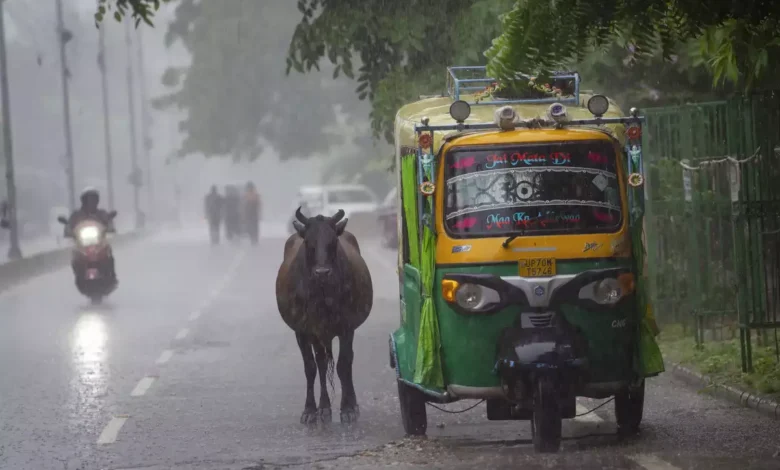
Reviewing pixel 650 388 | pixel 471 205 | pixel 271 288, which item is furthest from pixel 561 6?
pixel 271 288

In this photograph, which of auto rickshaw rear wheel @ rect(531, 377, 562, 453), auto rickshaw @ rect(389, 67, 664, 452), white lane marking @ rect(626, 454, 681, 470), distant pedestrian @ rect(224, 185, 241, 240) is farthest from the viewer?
distant pedestrian @ rect(224, 185, 241, 240)

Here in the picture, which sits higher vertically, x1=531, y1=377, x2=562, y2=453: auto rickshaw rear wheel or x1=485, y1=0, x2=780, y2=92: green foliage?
x1=485, y1=0, x2=780, y2=92: green foliage

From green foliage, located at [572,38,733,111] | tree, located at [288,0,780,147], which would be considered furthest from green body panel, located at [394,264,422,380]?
green foliage, located at [572,38,733,111]

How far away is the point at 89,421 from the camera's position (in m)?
11.8

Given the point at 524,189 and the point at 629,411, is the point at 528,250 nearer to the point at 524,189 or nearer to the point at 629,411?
the point at 524,189

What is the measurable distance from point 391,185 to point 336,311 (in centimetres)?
4904

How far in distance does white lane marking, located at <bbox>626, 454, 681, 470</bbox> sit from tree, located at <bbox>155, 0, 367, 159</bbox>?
47626 millimetres

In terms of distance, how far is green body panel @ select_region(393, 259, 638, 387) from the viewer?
919 cm

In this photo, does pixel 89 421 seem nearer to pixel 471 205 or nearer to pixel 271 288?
pixel 471 205

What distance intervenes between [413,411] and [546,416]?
143 centimetres

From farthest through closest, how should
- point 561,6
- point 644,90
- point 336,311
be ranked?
point 644,90
point 336,311
point 561,6

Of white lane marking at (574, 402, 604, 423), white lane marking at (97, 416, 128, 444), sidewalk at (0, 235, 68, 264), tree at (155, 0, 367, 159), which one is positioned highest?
tree at (155, 0, 367, 159)

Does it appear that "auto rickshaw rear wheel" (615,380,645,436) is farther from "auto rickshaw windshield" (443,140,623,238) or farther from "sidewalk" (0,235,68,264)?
"sidewalk" (0,235,68,264)

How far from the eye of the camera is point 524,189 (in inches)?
366
